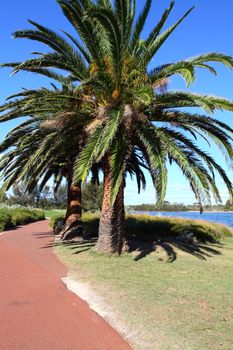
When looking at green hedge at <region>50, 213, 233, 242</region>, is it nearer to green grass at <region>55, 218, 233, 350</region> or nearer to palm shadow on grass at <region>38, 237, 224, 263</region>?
palm shadow on grass at <region>38, 237, 224, 263</region>

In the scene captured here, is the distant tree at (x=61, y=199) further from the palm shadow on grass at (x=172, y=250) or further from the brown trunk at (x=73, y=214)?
the palm shadow on grass at (x=172, y=250)

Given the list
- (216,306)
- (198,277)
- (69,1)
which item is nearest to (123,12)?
(69,1)

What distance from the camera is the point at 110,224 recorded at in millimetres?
13469

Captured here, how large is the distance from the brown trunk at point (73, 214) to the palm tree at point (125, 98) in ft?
19.0

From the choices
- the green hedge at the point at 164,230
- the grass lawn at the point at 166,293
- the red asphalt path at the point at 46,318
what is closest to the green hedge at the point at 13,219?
the green hedge at the point at 164,230

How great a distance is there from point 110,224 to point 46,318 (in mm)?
6908

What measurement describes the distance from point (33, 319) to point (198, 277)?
488 cm

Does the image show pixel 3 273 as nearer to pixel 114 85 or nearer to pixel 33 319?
pixel 33 319

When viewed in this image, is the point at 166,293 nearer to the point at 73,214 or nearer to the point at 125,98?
the point at 125,98

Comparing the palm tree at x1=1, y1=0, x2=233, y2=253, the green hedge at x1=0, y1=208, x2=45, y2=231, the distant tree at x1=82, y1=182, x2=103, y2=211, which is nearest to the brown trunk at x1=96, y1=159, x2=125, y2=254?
the palm tree at x1=1, y1=0, x2=233, y2=253

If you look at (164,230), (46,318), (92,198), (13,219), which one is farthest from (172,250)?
(92,198)

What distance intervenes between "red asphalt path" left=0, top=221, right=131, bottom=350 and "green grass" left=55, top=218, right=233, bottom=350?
43cm

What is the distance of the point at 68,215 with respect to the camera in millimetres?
20188

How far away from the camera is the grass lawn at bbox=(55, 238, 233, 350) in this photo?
5.96 meters
